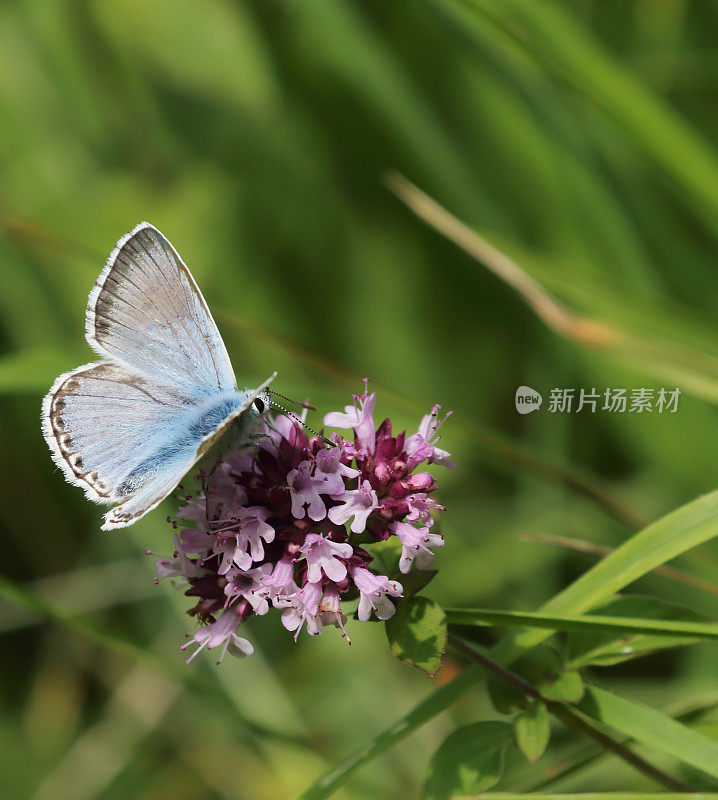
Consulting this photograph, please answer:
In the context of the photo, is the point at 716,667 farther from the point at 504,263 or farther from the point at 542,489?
the point at 504,263

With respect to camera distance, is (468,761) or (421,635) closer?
(421,635)

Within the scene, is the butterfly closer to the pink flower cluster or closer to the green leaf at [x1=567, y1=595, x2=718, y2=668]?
the pink flower cluster

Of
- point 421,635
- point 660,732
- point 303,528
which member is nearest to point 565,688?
point 660,732

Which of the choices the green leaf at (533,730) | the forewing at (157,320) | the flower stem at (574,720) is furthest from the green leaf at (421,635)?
the forewing at (157,320)

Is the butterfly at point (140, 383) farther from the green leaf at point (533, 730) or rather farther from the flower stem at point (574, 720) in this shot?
the green leaf at point (533, 730)

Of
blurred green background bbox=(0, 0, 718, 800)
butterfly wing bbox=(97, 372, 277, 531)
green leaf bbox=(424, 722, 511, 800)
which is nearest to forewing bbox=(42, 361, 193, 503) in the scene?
butterfly wing bbox=(97, 372, 277, 531)

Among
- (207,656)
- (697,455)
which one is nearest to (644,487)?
(697,455)

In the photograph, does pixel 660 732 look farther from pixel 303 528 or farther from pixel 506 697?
pixel 303 528
